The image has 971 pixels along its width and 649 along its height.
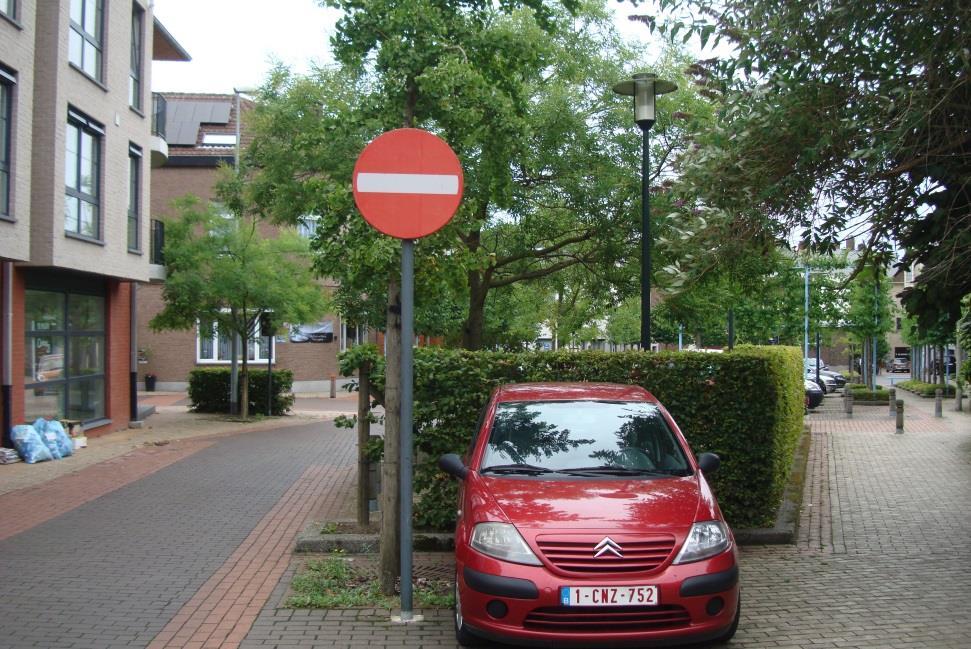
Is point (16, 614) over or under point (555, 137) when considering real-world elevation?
under

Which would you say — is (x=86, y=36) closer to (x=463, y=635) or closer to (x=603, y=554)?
(x=463, y=635)

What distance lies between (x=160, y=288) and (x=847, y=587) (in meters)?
31.7

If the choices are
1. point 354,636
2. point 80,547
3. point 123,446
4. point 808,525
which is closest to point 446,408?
point 354,636

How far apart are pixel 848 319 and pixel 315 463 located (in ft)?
106

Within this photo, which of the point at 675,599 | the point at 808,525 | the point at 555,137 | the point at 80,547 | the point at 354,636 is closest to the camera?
the point at 675,599

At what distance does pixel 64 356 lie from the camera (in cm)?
1656

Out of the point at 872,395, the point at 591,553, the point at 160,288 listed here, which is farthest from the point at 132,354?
the point at 872,395

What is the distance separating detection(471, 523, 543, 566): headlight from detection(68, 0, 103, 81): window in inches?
553

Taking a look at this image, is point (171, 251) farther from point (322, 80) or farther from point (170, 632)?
point (170, 632)

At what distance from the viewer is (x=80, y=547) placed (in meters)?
7.73

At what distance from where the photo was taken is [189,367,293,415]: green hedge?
81.4ft

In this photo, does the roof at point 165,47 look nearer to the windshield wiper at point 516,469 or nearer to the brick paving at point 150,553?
the brick paving at point 150,553

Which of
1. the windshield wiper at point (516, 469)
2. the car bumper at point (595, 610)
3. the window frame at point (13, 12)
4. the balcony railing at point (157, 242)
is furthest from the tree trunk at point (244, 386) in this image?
the car bumper at point (595, 610)

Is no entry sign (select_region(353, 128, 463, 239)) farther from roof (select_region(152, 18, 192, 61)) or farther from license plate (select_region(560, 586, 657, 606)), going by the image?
roof (select_region(152, 18, 192, 61))
